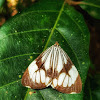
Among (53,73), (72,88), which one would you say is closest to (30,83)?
(53,73)

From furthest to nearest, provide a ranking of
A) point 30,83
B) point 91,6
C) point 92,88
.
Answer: point 92,88 → point 91,6 → point 30,83

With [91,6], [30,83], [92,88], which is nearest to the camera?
[30,83]

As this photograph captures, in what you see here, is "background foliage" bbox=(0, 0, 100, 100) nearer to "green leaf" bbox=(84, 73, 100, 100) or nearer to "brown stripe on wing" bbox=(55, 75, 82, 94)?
"brown stripe on wing" bbox=(55, 75, 82, 94)

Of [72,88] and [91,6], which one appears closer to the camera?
[72,88]

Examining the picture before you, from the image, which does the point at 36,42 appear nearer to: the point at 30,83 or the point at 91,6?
the point at 30,83

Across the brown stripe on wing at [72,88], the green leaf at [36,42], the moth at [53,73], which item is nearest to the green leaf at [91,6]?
the green leaf at [36,42]

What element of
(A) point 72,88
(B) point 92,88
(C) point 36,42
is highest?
(C) point 36,42

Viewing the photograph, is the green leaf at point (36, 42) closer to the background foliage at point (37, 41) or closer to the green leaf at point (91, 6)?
the background foliage at point (37, 41)
